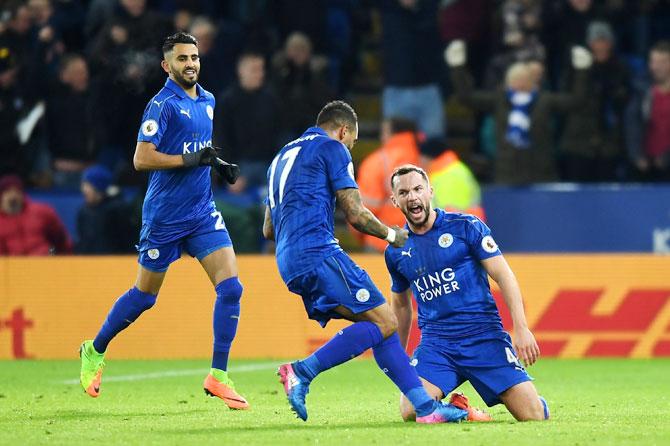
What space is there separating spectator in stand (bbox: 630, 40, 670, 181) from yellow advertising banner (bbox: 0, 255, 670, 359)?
206cm

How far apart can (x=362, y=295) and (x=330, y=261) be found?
25 centimetres

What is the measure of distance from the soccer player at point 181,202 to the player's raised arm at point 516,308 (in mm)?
1823

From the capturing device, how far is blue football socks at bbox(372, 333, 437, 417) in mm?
7551

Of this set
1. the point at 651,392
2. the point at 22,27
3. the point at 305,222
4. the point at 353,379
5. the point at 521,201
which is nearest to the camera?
the point at 305,222

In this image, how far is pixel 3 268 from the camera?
13.1 m

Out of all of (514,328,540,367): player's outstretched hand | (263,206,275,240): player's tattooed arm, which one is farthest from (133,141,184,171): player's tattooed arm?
(514,328,540,367): player's outstretched hand

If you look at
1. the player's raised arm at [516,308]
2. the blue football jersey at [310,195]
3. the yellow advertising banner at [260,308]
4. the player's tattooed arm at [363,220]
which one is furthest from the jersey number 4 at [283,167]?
the yellow advertising banner at [260,308]

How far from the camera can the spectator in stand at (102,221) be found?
547 inches

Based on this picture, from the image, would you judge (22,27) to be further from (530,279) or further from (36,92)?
(530,279)

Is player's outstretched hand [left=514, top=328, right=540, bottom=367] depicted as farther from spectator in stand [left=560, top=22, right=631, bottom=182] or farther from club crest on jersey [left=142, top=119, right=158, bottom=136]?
spectator in stand [left=560, top=22, right=631, bottom=182]

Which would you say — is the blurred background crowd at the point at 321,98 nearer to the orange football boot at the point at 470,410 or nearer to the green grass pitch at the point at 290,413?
the green grass pitch at the point at 290,413

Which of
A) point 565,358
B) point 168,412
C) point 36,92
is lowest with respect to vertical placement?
point 565,358

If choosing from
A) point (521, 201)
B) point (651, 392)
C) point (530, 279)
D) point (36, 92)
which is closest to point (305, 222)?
point (651, 392)

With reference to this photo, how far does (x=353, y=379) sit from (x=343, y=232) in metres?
4.25
